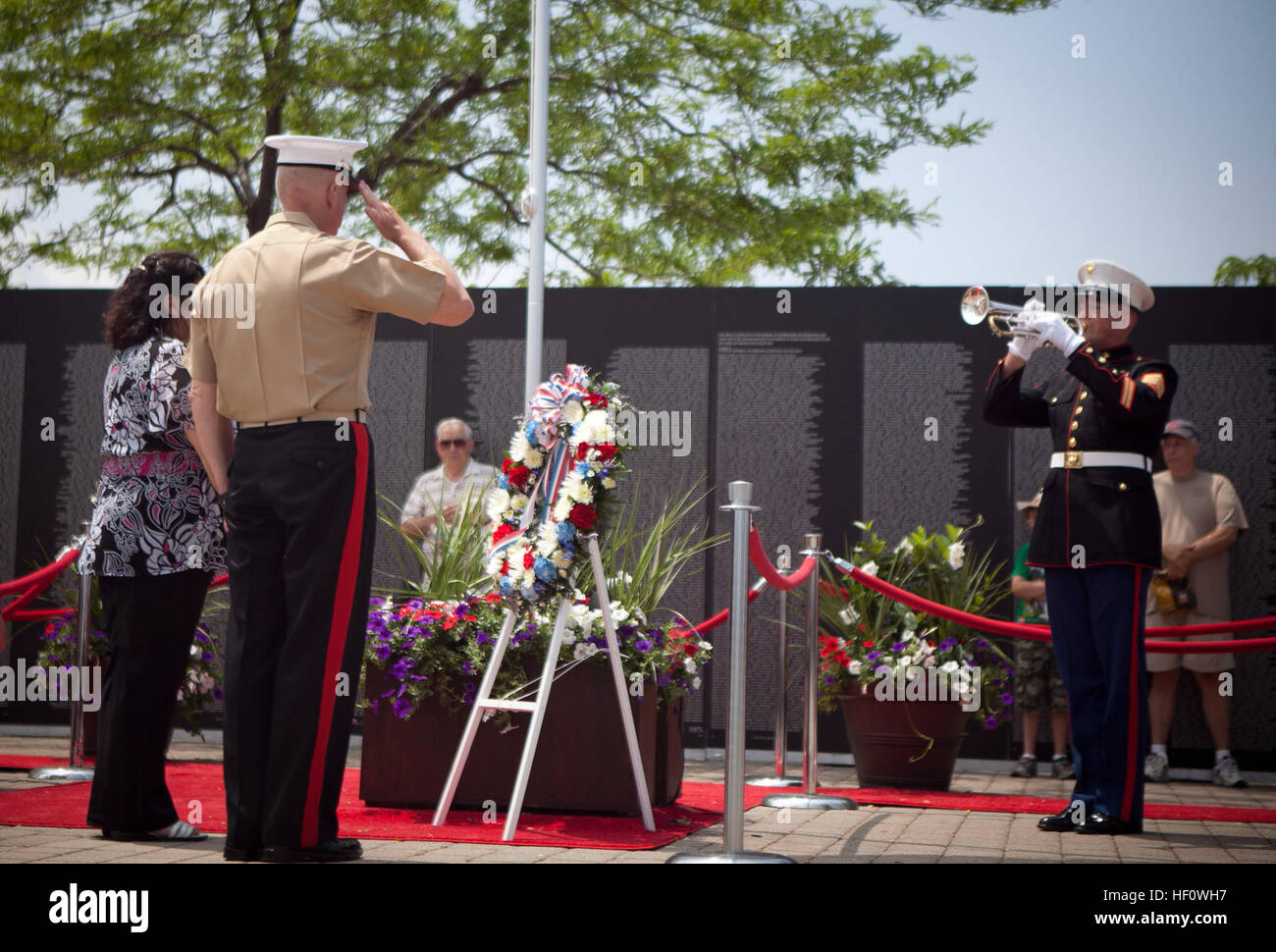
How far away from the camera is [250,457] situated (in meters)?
3.68

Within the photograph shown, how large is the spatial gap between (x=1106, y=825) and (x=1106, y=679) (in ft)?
1.65

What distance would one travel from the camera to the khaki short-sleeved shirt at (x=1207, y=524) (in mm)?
7379

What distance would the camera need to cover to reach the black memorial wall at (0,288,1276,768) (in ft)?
25.3

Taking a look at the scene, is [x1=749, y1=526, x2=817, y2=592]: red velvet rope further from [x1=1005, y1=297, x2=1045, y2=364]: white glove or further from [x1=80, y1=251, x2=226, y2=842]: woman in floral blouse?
[x1=80, y1=251, x2=226, y2=842]: woman in floral blouse

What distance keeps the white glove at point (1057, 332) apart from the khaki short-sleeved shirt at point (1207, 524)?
292 centimetres

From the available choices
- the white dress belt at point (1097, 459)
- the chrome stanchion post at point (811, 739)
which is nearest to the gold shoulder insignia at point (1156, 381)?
the white dress belt at point (1097, 459)

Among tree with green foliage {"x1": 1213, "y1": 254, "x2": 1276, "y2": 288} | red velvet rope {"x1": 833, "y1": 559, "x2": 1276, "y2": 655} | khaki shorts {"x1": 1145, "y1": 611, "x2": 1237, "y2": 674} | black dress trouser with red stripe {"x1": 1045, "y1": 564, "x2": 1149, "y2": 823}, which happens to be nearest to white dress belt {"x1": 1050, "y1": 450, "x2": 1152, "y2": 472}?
black dress trouser with red stripe {"x1": 1045, "y1": 564, "x2": 1149, "y2": 823}

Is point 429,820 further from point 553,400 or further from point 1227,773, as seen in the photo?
point 1227,773

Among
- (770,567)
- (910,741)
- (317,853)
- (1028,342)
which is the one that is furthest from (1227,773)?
(317,853)

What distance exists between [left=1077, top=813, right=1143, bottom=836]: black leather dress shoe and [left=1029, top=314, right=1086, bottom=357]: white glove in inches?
63.7

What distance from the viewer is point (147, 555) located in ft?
13.5
